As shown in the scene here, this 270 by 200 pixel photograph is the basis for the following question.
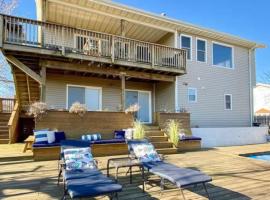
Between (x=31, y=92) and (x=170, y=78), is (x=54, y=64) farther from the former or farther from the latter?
(x=170, y=78)

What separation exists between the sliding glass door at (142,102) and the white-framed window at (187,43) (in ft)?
10.2

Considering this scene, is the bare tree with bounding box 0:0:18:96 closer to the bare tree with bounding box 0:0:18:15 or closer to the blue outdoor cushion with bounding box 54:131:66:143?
the bare tree with bounding box 0:0:18:15

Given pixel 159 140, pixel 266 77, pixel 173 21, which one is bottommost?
pixel 159 140

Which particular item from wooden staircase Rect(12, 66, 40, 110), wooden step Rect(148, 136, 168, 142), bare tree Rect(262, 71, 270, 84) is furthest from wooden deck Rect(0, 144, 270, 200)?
bare tree Rect(262, 71, 270, 84)

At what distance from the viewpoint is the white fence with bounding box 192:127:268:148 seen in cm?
1252

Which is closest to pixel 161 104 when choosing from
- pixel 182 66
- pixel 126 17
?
pixel 182 66

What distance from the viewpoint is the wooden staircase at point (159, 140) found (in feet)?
31.9

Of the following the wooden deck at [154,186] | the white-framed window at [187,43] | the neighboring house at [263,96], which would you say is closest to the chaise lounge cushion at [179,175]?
the wooden deck at [154,186]

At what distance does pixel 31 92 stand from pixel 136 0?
7.61 m

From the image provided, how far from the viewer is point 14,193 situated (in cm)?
464

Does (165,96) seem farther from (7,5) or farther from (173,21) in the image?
(7,5)

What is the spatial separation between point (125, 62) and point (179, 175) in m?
7.46

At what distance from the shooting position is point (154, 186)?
16.9 feet

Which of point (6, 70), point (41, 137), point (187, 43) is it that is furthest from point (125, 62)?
point (6, 70)
